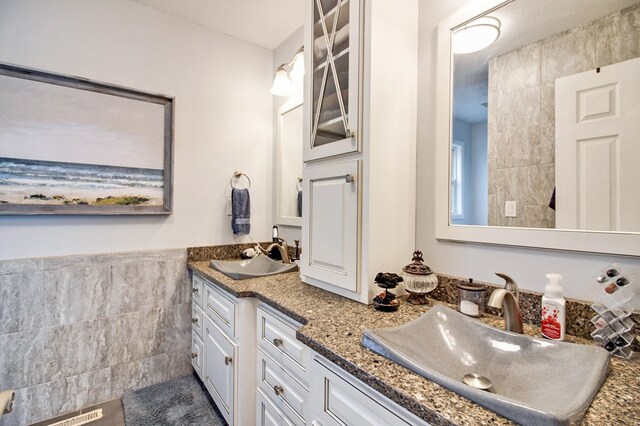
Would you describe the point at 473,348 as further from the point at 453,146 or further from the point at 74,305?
the point at 74,305

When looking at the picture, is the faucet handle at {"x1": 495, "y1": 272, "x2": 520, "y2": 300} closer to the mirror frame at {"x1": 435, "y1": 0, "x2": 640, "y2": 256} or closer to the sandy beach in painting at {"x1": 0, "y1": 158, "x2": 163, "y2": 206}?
the mirror frame at {"x1": 435, "y1": 0, "x2": 640, "y2": 256}

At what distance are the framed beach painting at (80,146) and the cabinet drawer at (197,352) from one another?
0.90 m

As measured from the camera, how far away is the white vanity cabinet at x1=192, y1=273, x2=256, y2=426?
4.69ft

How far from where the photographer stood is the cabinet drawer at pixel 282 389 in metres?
1.08

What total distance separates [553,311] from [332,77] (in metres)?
1.21

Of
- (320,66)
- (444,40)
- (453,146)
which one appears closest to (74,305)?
(320,66)

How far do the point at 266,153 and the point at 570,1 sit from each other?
201 centimetres

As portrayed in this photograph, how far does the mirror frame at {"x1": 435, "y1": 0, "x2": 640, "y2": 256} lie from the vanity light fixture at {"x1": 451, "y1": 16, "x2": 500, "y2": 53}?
2 centimetres

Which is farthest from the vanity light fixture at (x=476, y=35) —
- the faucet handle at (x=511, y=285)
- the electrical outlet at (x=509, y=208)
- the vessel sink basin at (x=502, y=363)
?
the vessel sink basin at (x=502, y=363)

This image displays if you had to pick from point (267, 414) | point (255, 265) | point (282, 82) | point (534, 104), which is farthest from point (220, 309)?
point (534, 104)

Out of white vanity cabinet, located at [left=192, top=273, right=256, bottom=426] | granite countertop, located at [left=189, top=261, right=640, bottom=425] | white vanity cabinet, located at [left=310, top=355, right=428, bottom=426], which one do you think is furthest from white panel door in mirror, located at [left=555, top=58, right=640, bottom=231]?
white vanity cabinet, located at [left=192, top=273, right=256, bottom=426]

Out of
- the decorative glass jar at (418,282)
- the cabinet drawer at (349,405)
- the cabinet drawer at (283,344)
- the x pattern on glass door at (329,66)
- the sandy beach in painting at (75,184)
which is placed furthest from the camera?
the sandy beach in painting at (75,184)

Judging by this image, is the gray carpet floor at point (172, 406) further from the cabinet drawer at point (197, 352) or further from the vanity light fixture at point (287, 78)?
the vanity light fixture at point (287, 78)

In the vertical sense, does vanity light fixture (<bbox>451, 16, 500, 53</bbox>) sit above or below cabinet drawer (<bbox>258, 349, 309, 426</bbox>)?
above
